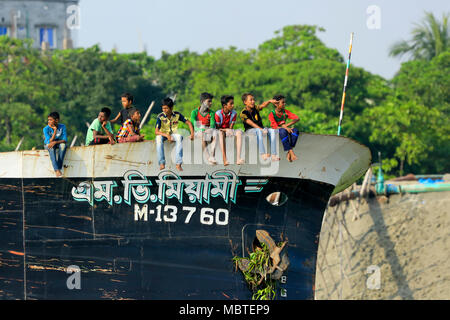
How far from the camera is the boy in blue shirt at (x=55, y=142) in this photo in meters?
13.0

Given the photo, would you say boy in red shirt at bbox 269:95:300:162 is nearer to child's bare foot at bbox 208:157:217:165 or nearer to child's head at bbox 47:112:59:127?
child's bare foot at bbox 208:157:217:165

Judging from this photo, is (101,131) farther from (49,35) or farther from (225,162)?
(49,35)

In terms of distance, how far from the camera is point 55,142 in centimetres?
1297

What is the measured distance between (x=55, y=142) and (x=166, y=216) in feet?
7.20

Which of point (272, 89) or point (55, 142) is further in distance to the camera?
point (272, 89)

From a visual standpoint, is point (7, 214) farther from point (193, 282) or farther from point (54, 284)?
point (193, 282)

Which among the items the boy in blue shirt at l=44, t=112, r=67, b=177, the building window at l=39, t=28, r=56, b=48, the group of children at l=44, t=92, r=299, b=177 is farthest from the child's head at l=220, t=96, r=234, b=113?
the building window at l=39, t=28, r=56, b=48

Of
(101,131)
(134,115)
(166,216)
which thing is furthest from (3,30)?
(166,216)

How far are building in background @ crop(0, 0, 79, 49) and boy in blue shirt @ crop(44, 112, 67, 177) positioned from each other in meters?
56.2

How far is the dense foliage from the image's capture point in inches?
1319

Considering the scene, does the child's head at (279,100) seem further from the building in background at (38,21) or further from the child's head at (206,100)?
the building in background at (38,21)

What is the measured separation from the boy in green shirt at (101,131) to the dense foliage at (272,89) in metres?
18.9
